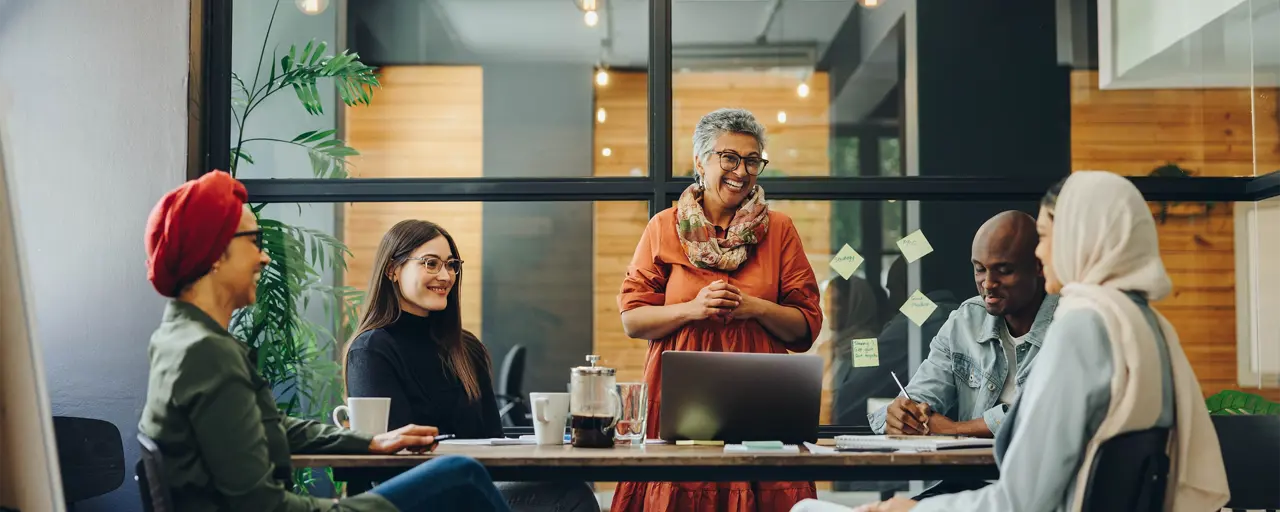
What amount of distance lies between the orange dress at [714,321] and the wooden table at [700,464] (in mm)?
793

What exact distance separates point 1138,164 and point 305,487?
3254 mm

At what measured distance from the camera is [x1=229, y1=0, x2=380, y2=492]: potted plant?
4086 millimetres

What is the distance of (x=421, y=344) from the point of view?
9.80ft

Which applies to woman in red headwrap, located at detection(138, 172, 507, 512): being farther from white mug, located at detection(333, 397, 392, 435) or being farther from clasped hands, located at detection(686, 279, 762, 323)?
clasped hands, located at detection(686, 279, 762, 323)

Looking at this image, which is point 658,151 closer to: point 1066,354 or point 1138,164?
point 1138,164

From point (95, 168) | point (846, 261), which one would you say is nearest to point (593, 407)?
point (846, 261)

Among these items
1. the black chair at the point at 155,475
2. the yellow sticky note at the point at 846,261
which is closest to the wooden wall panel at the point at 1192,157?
the yellow sticky note at the point at 846,261

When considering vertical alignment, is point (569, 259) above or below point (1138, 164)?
below

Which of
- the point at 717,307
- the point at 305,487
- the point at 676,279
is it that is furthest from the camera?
the point at 305,487

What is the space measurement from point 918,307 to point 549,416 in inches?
87.7

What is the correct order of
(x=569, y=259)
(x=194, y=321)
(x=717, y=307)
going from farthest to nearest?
(x=569, y=259) < (x=717, y=307) < (x=194, y=321)

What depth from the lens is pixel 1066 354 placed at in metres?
1.82

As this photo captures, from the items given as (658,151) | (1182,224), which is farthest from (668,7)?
(1182,224)

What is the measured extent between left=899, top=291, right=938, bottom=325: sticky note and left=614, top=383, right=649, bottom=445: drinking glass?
6.71 ft
